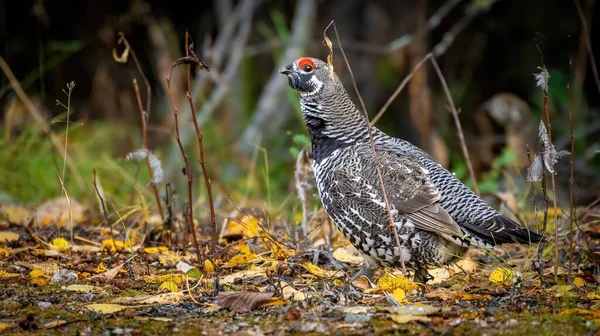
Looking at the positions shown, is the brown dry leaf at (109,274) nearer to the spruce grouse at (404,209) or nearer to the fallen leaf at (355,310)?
the spruce grouse at (404,209)

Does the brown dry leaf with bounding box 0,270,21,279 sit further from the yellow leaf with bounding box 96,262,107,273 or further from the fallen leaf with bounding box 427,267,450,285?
the fallen leaf with bounding box 427,267,450,285

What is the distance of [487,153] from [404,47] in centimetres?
192

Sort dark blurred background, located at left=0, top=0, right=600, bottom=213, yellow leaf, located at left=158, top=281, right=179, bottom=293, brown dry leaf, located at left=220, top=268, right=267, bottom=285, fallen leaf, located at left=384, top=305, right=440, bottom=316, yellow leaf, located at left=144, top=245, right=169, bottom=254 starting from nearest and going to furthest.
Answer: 1. fallen leaf, located at left=384, top=305, right=440, bottom=316
2. yellow leaf, located at left=158, top=281, right=179, bottom=293
3. brown dry leaf, located at left=220, top=268, right=267, bottom=285
4. yellow leaf, located at left=144, top=245, right=169, bottom=254
5. dark blurred background, located at left=0, top=0, right=600, bottom=213

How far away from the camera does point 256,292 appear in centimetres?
380

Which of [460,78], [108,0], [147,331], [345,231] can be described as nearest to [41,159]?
[345,231]

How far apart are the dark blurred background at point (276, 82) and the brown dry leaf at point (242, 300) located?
122 inches

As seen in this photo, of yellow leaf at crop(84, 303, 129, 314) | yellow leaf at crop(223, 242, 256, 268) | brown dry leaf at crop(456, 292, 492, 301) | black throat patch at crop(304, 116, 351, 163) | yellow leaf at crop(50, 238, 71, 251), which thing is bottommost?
brown dry leaf at crop(456, 292, 492, 301)

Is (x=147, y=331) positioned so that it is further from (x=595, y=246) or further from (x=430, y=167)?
(x=595, y=246)

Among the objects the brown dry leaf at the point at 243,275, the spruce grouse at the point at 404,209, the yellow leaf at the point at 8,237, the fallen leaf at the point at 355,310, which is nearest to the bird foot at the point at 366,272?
the spruce grouse at the point at 404,209

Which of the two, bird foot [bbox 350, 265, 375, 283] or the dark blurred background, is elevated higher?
the dark blurred background

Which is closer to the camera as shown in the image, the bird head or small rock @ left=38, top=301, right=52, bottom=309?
small rock @ left=38, top=301, right=52, bottom=309

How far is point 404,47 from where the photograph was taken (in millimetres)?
9797

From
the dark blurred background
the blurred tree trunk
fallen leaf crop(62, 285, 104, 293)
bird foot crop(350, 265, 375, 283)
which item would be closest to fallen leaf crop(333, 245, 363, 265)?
bird foot crop(350, 265, 375, 283)

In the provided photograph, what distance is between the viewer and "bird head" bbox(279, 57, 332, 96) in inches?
190
